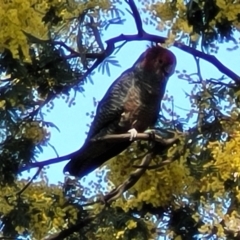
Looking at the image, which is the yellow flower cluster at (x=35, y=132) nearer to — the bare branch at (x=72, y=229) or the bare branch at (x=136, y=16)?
the bare branch at (x=72, y=229)

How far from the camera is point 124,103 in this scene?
262 centimetres

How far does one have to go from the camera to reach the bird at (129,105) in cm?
247

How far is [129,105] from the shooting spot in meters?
2.63

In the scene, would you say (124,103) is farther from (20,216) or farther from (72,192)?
(20,216)

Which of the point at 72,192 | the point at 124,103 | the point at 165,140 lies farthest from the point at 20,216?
the point at 124,103

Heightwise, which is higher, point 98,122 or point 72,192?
point 98,122

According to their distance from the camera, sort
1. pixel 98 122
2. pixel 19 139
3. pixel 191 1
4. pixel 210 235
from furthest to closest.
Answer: pixel 98 122 → pixel 19 139 → pixel 210 235 → pixel 191 1

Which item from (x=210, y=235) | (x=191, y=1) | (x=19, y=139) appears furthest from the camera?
(x=19, y=139)

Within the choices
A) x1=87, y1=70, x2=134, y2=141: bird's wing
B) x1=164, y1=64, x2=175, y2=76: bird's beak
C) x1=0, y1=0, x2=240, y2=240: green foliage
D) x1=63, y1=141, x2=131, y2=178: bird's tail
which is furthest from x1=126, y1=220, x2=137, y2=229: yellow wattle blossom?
x1=164, y1=64, x2=175, y2=76: bird's beak

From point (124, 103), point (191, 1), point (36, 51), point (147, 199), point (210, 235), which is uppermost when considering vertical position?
point (124, 103)

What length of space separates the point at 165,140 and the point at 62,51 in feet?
1.13

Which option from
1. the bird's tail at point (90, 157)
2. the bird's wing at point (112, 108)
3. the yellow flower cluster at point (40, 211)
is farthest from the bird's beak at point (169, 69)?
the yellow flower cluster at point (40, 211)

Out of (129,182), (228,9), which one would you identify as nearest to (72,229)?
(129,182)

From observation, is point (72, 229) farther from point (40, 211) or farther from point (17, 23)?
point (17, 23)
